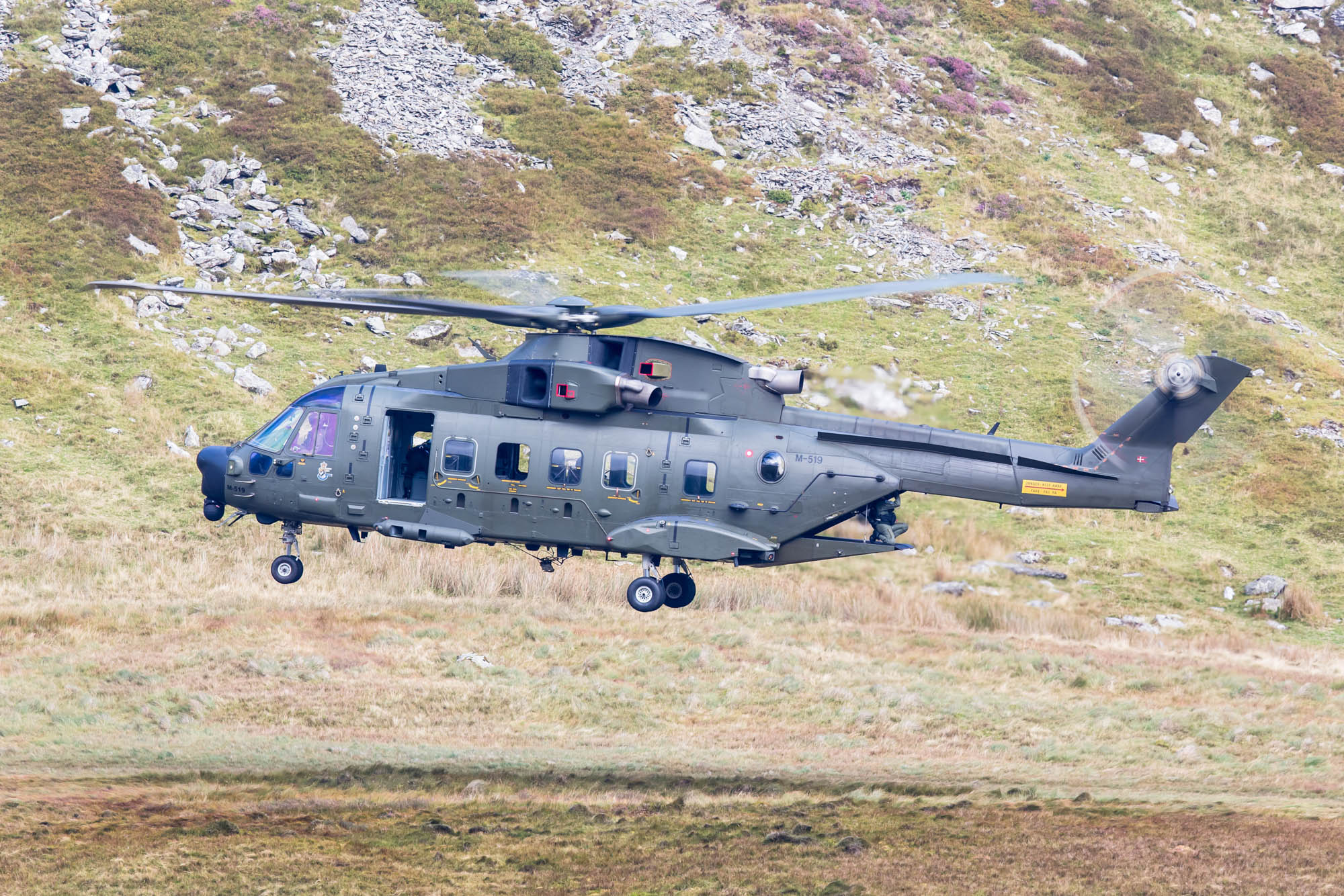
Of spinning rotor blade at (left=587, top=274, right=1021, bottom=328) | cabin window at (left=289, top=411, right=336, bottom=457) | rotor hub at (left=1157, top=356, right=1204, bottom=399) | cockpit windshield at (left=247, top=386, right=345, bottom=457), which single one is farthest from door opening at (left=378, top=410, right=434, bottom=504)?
rotor hub at (left=1157, top=356, right=1204, bottom=399)

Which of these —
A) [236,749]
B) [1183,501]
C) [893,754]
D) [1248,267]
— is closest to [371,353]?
[236,749]

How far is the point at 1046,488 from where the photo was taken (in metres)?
23.0

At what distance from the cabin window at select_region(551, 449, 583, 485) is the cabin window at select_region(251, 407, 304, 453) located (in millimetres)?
5188

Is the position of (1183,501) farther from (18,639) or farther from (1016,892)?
(18,639)

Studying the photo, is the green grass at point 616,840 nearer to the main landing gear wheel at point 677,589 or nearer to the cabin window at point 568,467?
the main landing gear wheel at point 677,589

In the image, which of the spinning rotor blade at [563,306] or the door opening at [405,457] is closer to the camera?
the spinning rotor blade at [563,306]

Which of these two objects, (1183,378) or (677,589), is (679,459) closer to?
(677,589)

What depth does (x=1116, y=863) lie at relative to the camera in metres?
22.0

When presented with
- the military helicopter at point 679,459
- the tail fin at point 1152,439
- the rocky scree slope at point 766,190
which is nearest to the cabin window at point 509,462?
the military helicopter at point 679,459

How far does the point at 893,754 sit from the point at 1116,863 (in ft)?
27.3

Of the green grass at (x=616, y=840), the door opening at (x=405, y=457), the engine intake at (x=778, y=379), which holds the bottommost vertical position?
the green grass at (x=616, y=840)

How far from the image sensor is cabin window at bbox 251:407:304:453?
80.7ft

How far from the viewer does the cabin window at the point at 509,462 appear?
23.4 metres

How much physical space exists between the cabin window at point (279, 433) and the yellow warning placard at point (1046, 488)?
13.4 metres
